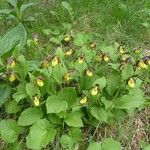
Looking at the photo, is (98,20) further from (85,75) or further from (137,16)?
(85,75)

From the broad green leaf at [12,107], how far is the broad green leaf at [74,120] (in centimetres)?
34

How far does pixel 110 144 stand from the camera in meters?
2.66

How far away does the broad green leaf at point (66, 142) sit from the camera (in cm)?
273

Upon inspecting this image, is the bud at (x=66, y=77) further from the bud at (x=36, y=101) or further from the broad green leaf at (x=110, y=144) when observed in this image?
the broad green leaf at (x=110, y=144)

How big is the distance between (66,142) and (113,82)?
0.49m

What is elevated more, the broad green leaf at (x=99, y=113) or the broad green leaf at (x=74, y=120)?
the broad green leaf at (x=99, y=113)

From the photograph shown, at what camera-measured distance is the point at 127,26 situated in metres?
3.84

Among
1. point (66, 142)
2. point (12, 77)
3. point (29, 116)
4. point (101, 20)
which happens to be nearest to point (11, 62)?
point (12, 77)

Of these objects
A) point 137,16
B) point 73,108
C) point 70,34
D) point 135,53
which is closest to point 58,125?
point 73,108

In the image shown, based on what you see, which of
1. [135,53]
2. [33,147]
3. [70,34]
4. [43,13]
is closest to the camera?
[33,147]

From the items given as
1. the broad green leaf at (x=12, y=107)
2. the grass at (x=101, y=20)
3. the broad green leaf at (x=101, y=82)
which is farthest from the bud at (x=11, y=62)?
the grass at (x=101, y=20)

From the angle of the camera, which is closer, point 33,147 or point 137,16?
point 33,147

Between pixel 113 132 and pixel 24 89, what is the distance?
2.11 feet

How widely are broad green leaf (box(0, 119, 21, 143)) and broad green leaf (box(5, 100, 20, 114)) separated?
7 centimetres
